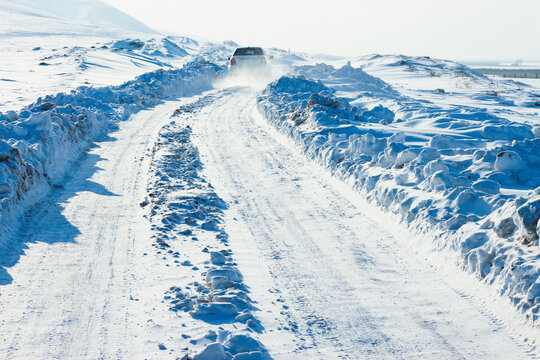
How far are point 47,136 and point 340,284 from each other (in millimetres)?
6589

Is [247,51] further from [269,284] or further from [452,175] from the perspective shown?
[269,284]

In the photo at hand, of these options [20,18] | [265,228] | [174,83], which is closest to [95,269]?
[265,228]

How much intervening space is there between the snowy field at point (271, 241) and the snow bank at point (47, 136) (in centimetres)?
5

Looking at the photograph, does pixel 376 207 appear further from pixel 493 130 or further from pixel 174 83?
pixel 174 83

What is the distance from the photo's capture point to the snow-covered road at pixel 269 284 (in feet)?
13.8

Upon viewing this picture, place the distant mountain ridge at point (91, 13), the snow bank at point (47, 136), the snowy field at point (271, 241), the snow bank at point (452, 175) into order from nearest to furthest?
the snowy field at point (271, 241), the snow bank at point (452, 175), the snow bank at point (47, 136), the distant mountain ridge at point (91, 13)

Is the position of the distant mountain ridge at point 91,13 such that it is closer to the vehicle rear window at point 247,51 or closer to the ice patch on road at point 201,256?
the vehicle rear window at point 247,51

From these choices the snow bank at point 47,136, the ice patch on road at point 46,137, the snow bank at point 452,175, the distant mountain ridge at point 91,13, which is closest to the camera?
the snow bank at point 452,175

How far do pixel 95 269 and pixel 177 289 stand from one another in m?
1.06

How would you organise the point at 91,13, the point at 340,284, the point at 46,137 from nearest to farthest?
the point at 340,284 → the point at 46,137 → the point at 91,13

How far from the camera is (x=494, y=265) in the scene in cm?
499

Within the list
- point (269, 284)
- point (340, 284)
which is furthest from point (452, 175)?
point (269, 284)

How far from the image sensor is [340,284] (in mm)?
5285

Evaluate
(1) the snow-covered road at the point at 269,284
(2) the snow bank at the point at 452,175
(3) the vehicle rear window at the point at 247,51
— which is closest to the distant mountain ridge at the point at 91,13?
→ (3) the vehicle rear window at the point at 247,51
